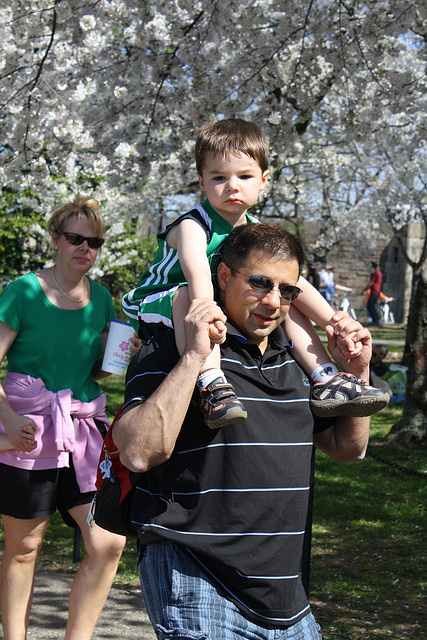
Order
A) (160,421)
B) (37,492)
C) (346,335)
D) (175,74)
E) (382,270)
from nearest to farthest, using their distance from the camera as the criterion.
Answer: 1. (160,421)
2. (346,335)
3. (37,492)
4. (175,74)
5. (382,270)

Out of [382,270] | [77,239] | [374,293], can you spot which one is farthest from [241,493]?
[382,270]

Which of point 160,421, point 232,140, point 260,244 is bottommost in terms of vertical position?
point 160,421

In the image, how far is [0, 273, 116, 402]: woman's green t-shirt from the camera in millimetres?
3414

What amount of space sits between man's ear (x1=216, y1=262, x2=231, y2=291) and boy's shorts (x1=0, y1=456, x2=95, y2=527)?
4.69 feet

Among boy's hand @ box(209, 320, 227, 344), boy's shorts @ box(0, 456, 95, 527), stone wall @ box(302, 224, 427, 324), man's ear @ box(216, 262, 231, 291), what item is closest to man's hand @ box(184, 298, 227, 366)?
boy's hand @ box(209, 320, 227, 344)

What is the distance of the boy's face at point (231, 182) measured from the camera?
256 centimetres

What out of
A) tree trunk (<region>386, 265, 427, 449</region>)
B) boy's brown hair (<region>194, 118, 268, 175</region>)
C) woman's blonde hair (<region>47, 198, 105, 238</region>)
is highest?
boy's brown hair (<region>194, 118, 268, 175</region>)

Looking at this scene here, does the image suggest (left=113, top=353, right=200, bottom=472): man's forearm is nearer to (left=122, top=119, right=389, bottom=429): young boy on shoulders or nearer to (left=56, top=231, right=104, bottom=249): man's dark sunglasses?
(left=122, top=119, right=389, bottom=429): young boy on shoulders

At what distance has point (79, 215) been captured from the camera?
3.63 metres

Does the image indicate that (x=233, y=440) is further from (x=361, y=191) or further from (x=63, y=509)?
(x=361, y=191)

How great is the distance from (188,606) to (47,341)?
170 cm

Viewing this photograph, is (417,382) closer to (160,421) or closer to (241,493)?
(241,493)

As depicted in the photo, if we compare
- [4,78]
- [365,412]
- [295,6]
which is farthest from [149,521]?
[295,6]

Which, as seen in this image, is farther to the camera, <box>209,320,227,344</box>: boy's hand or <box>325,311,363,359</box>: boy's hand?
<box>325,311,363,359</box>: boy's hand
